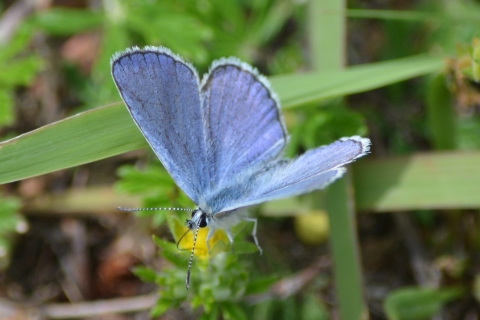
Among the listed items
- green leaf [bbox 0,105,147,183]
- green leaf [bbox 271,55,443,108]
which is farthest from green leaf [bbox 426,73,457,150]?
green leaf [bbox 0,105,147,183]

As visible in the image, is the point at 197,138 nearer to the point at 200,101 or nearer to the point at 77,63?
the point at 200,101

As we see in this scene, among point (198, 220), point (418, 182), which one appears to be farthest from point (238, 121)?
point (418, 182)

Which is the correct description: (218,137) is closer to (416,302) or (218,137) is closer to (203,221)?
(203,221)

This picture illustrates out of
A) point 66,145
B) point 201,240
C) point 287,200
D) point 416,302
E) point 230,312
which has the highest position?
point 66,145

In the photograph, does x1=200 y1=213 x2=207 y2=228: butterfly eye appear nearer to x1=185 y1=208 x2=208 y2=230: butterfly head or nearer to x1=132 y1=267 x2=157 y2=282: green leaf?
x1=185 y1=208 x2=208 y2=230: butterfly head

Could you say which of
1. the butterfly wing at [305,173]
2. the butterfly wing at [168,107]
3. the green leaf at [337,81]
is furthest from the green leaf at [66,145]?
the green leaf at [337,81]

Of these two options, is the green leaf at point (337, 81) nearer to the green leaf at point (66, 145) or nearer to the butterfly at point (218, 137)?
the butterfly at point (218, 137)

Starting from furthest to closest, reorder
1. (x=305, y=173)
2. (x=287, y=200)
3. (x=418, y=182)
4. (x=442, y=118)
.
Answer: (x=442, y=118) < (x=287, y=200) < (x=418, y=182) < (x=305, y=173)
